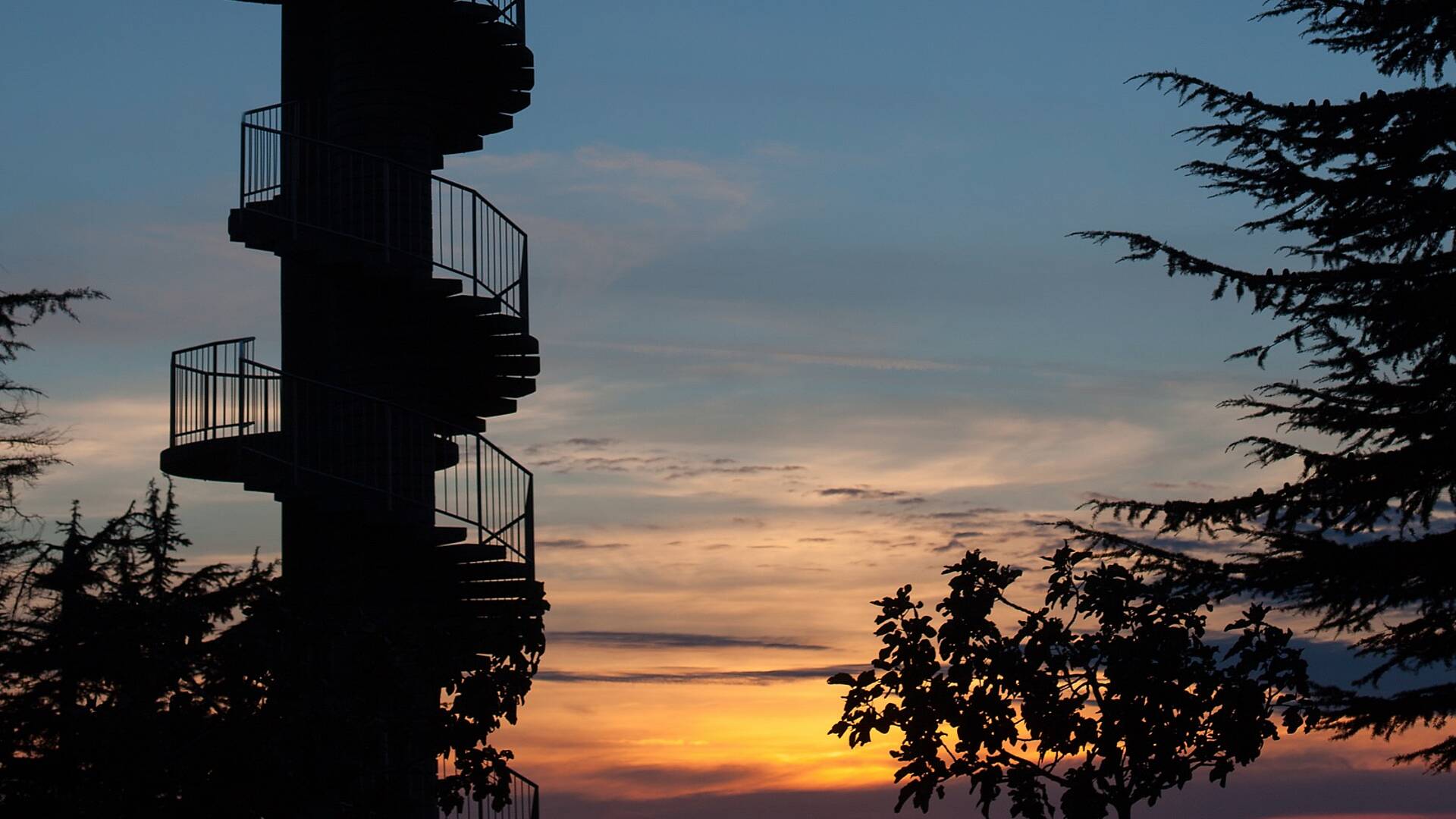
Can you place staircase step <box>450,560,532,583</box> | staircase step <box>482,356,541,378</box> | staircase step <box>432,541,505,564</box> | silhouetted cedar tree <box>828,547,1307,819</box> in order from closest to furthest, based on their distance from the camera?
silhouetted cedar tree <box>828,547,1307,819</box>, staircase step <box>432,541,505,564</box>, staircase step <box>450,560,532,583</box>, staircase step <box>482,356,541,378</box>

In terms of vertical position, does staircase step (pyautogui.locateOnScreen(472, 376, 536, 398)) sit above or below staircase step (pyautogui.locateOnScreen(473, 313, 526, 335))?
below

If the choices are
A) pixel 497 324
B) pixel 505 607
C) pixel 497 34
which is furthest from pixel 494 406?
pixel 497 34

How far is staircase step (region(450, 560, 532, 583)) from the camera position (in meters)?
20.2

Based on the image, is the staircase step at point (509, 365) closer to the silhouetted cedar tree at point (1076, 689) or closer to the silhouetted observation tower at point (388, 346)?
the silhouetted observation tower at point (388, 346)

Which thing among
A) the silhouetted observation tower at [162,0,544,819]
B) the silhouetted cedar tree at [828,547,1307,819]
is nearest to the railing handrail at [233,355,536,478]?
the silhouetted observation tower at [162,0,544,819]

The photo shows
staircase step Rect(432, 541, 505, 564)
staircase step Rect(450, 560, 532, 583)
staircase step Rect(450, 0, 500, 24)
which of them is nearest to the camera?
staircase step Rect(432, 541, 505, 564)

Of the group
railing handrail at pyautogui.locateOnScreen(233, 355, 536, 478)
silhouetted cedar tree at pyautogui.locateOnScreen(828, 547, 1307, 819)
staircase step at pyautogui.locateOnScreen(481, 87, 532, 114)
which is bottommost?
silhouetted cedar tree at pyautogui.locateOnScreen(828, 547, 1307, 819)

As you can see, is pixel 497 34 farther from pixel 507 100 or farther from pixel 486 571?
pixel 486 571

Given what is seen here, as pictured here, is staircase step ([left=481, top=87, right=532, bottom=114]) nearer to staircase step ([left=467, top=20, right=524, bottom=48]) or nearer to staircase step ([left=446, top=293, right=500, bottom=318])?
staircase step ([left=467, top=20, right=524, bottom=48])

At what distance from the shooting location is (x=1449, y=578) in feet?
63.2

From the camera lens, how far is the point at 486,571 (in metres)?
A: 20.3

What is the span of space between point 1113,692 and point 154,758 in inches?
323

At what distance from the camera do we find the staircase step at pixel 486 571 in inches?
794

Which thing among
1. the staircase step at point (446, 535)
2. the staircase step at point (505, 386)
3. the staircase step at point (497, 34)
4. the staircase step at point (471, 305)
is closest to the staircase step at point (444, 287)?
the staircase step at point (471, 305)
